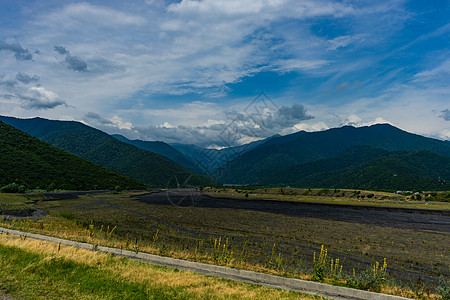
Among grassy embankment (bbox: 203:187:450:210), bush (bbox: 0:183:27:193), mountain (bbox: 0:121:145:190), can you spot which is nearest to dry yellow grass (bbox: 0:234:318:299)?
bush (bbox: 0:183:27:193)

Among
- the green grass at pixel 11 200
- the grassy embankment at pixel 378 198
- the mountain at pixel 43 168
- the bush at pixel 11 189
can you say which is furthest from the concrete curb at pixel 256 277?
the mountain at pixel 43 168

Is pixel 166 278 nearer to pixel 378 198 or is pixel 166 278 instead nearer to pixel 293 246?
pixel 293 246

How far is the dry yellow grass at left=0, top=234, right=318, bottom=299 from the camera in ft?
32.8

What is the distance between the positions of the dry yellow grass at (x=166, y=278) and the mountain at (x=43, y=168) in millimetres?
81278

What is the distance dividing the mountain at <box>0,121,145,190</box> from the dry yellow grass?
267ft

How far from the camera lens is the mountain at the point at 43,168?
84463 millimetres

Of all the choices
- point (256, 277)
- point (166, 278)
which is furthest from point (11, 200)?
point (256, 277)

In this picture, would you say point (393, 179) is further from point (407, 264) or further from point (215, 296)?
point (215, 296)

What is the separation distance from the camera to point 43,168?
97062 millimetres

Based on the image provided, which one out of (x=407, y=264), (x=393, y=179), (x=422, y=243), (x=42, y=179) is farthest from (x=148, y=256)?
(x=393, y=179)

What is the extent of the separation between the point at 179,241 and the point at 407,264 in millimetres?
20351

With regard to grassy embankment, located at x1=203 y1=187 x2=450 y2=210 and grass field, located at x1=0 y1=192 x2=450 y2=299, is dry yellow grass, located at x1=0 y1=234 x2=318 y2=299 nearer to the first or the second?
grass field, located at x1=0 y1=192 x2=450 y2=299

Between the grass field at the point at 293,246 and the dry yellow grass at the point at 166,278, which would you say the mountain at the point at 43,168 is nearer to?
the grass field at the point at 293,246

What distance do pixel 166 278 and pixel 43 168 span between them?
109 m
